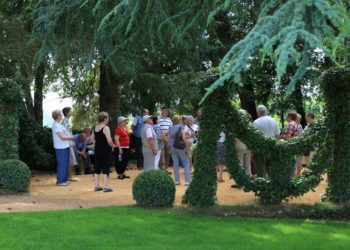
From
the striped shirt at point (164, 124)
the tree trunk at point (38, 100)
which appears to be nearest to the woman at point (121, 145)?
the striped shirt at point (164, 124)

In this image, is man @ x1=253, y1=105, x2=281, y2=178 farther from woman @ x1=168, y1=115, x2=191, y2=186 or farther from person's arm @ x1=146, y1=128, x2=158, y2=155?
person's arm @ x1=146, y1=128, x2=158, y2=155

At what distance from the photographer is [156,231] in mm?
7754

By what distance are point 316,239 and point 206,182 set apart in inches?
100

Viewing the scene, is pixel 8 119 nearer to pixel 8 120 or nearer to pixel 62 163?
pixel 8 120

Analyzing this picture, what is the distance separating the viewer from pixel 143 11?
800 cm

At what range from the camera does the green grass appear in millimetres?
7047

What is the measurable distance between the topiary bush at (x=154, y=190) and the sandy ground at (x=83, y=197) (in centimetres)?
61

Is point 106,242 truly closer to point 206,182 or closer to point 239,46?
point 206,182

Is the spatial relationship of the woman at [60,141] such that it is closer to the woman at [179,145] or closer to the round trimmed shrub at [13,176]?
the round trimmed shrub at [13,176]

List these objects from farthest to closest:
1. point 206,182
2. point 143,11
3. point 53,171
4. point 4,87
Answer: point 53,171
point 4,87
point 206,182
point 143,11

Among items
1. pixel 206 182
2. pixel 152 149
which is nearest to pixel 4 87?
pixel 152 149

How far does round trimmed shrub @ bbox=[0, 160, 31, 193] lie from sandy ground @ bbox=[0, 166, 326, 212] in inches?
10.2

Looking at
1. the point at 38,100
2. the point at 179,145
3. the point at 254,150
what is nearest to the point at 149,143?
the point at 179,145

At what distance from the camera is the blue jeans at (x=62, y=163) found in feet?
42.5
